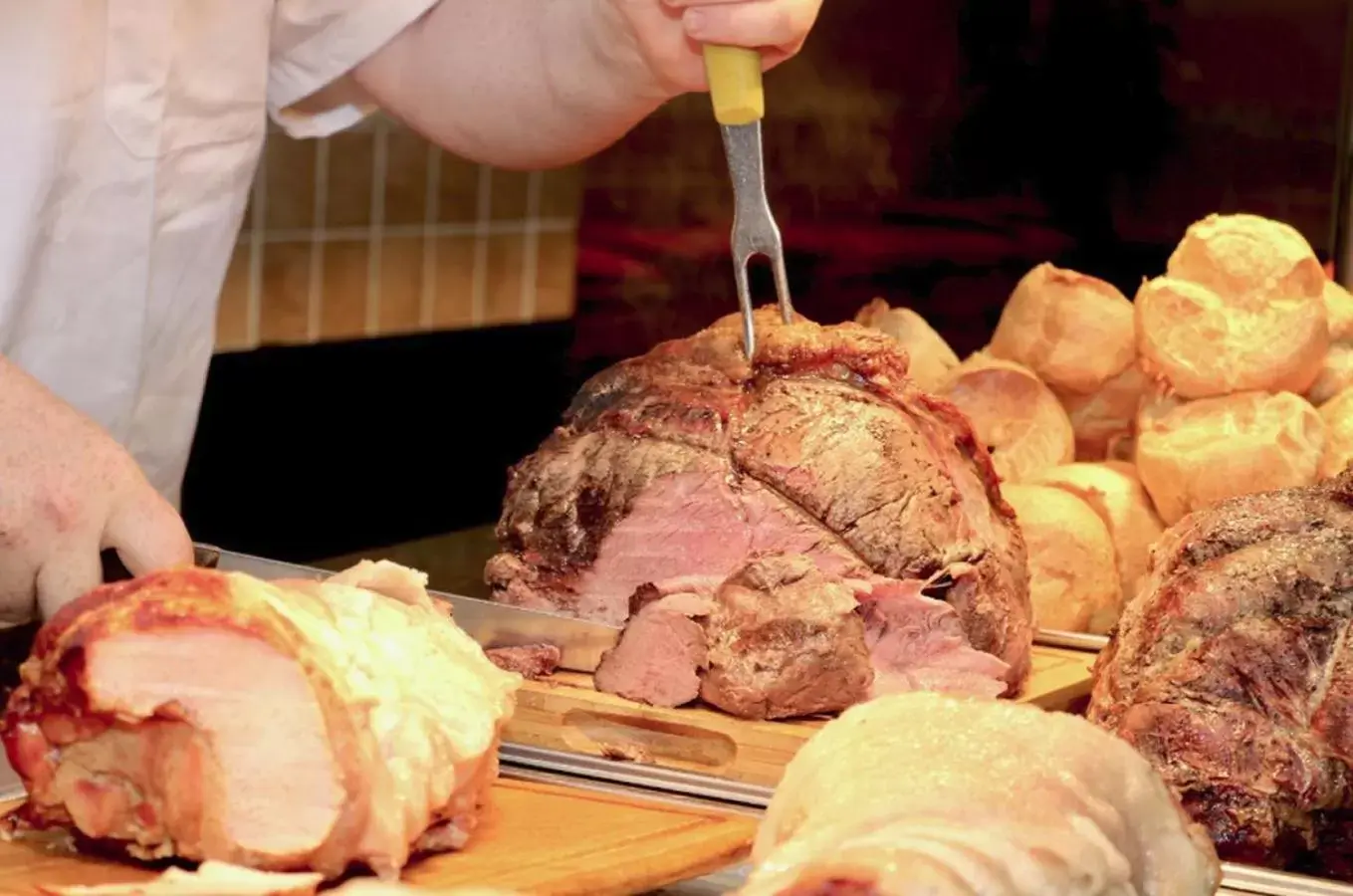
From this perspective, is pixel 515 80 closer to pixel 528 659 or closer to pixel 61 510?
pixel 528 659

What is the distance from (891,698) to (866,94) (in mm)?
2191

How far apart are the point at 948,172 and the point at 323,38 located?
1.23 meters

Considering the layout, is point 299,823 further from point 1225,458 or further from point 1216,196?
point 1216,196

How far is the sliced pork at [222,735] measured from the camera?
1479 mm

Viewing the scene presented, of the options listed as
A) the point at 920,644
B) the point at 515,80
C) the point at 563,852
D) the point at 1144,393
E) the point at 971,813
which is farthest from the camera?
the point at 1144,393

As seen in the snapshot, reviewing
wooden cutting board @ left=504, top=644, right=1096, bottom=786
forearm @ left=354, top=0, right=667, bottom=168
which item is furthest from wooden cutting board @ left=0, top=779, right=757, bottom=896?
forearm @ left=354, top=0, right=667, bottom=168

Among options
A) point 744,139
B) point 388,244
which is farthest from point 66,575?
point 388,244

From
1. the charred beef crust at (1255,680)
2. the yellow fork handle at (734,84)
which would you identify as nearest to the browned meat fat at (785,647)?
the charred beef crust at (1255,680)

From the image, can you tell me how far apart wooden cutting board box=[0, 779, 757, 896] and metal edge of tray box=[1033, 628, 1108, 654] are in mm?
913

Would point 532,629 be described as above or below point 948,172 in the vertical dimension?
below

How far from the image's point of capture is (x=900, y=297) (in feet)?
11.9

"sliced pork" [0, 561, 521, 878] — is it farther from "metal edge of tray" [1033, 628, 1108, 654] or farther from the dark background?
the dark background

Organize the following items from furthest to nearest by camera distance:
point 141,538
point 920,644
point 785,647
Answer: point 920,644, point 785,647, point 141,538

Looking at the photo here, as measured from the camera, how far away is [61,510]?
1705mm
